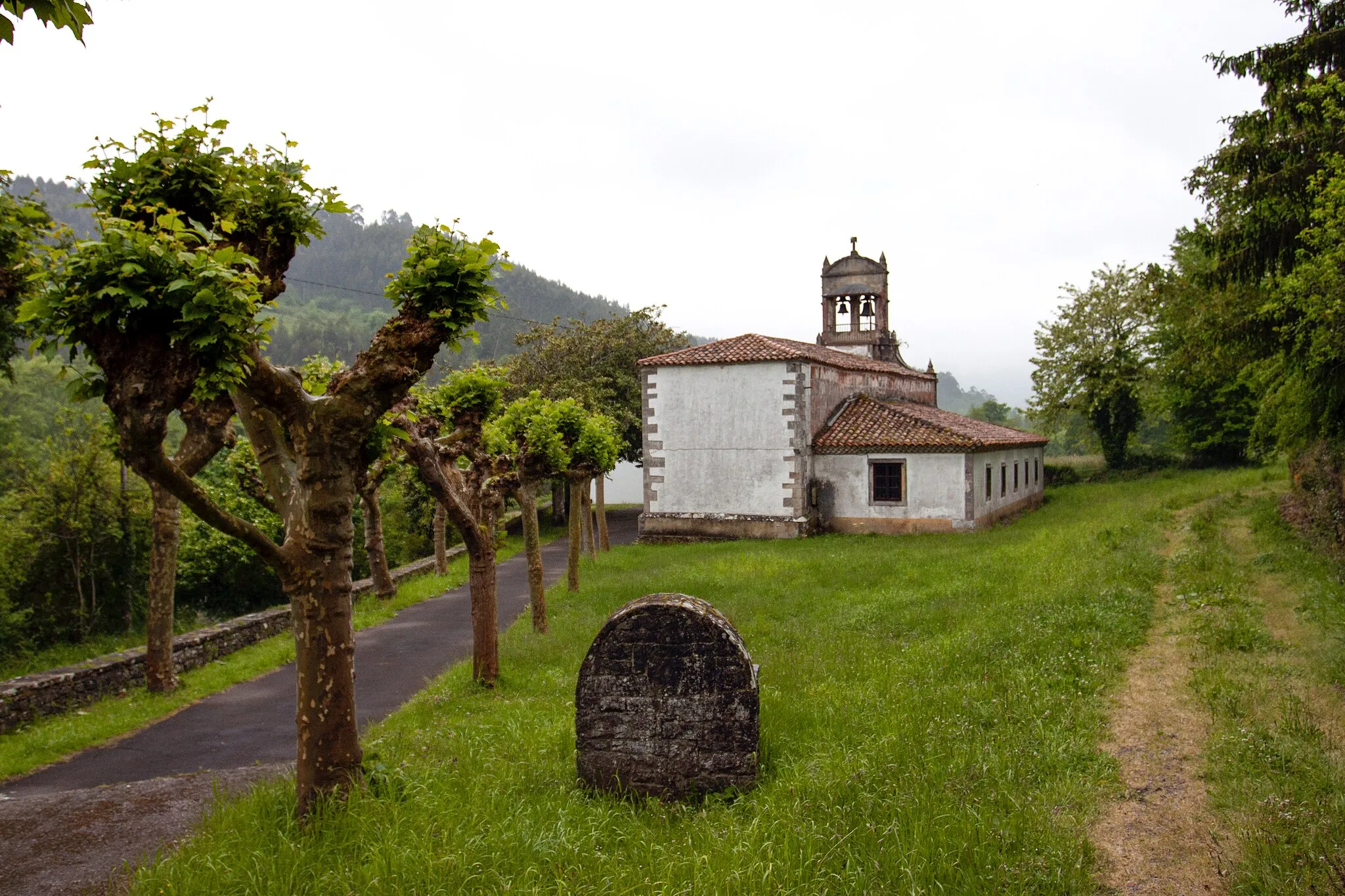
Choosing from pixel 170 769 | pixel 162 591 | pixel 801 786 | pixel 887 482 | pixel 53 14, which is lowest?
pixel 170 769

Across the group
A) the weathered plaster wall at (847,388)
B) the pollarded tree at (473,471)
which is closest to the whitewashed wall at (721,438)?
the weathered plaster wall at (847,388)

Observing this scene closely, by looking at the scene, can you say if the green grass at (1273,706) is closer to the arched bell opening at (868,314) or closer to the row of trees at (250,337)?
the row of trees at (250,337)

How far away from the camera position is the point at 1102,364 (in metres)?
40.6

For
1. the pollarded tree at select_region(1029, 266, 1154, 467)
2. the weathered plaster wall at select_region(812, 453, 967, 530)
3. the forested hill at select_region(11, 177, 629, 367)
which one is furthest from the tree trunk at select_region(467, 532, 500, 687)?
the forested hill at select_region(11, 177, 629, 367)

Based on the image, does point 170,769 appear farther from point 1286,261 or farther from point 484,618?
point 1286,261

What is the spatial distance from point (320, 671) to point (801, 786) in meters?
3.85

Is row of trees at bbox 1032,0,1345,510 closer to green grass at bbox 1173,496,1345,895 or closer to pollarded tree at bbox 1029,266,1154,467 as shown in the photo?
green grass at bbox 1173,496,1345,895

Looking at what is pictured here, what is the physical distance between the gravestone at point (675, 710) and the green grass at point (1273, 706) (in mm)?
3592

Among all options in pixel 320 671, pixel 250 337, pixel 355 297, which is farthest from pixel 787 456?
pixel 355 297

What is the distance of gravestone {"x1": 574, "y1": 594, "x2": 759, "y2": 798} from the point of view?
23.4 feet

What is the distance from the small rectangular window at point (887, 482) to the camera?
24.8 meters

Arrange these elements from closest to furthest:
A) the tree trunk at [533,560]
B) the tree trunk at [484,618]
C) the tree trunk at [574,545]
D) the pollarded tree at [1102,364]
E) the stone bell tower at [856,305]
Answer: the tree trunk at [484,618]
the tree trunk at [533,560]
the tree trunk at [574,545]
the stone bell tower at [856,305]
the pollarded tree at [1102,364]

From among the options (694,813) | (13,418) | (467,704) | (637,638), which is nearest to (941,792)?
(694,813)

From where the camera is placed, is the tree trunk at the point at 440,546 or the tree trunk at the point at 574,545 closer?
the tree trunk at the point at 574,545
